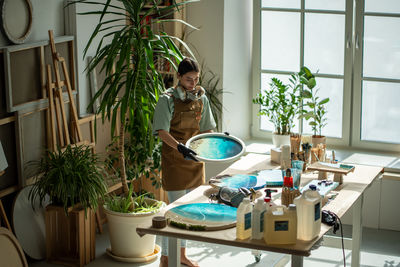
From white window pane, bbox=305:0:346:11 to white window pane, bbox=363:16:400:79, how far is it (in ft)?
0.84

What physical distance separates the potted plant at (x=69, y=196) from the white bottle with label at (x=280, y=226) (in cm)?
194

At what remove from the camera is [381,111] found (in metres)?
6.15

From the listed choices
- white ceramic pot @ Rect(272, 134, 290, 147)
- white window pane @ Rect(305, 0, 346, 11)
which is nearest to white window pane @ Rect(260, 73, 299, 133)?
white ceramic pot @ Rect(272, 134, 290, 147)

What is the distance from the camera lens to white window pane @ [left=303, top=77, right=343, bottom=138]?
6273mm

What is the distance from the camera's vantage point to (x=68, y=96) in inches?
208

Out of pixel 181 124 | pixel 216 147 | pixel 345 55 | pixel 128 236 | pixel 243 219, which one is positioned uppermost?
pixel 345 55

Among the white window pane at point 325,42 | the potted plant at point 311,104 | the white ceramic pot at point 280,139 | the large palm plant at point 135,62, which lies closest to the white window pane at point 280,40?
the white window pane at point 325,42

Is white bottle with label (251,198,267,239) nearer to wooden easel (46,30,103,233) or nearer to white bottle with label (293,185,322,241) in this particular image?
white bottle with label (293,185,322,241)

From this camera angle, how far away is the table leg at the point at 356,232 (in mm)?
4578

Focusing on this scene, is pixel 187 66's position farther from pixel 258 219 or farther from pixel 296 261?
Answer: pixel 296 261

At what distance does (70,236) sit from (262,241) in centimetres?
214

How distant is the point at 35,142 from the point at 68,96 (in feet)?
1.48

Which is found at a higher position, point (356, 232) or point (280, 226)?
point (280, 226)

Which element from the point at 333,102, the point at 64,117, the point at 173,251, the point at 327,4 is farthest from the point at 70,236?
the point at 327,4
